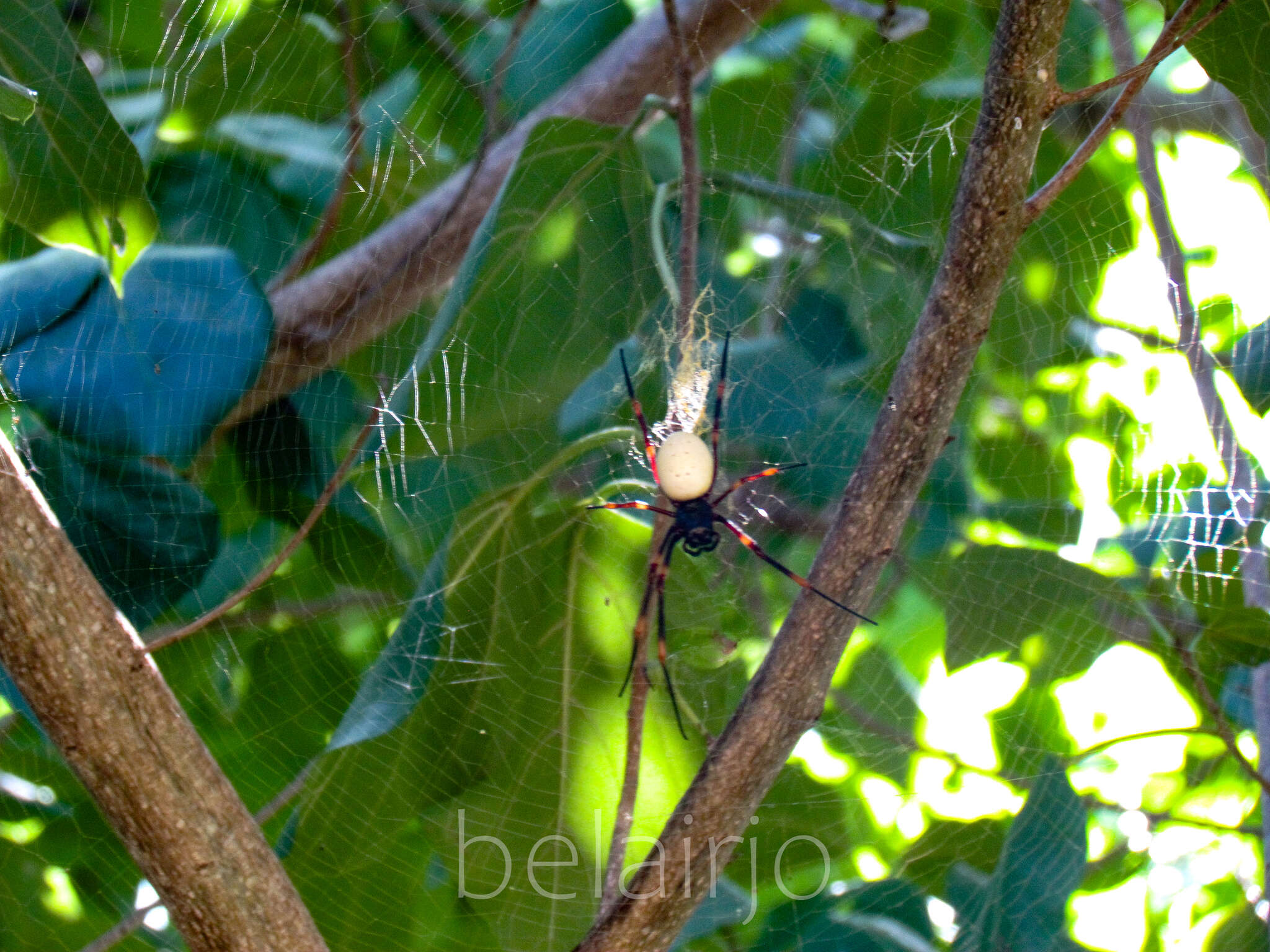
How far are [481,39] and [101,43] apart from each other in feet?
2.41

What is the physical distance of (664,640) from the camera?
1.81 m

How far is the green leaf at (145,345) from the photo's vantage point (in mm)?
1426

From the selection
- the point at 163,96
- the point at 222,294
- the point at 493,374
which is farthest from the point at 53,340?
the point at 493,374

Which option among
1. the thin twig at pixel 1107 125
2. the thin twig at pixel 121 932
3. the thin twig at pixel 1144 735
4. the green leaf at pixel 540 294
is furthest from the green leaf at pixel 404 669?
the thin twig at pixel 1144 735

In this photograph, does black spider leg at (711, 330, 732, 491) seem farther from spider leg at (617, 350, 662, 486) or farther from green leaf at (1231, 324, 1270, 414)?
green leaf at (1231, 324, 1270, 414)

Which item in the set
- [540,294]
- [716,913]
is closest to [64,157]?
[540,294]

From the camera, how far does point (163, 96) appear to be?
1.63 metres

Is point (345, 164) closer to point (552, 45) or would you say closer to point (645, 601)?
point (552, 45)

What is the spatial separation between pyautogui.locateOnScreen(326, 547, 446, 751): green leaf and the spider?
357mm

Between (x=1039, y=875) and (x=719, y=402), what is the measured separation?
0.96 meters

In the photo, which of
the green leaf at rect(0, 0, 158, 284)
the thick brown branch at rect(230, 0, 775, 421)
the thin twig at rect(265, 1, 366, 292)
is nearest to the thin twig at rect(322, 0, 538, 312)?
the thick brown branch at rect(230, 0, 775, 421)

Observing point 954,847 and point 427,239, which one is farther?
point 954,847

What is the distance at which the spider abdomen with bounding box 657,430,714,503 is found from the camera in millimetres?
1677

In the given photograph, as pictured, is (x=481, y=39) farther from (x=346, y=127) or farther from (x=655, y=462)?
(x=655, y=462)
